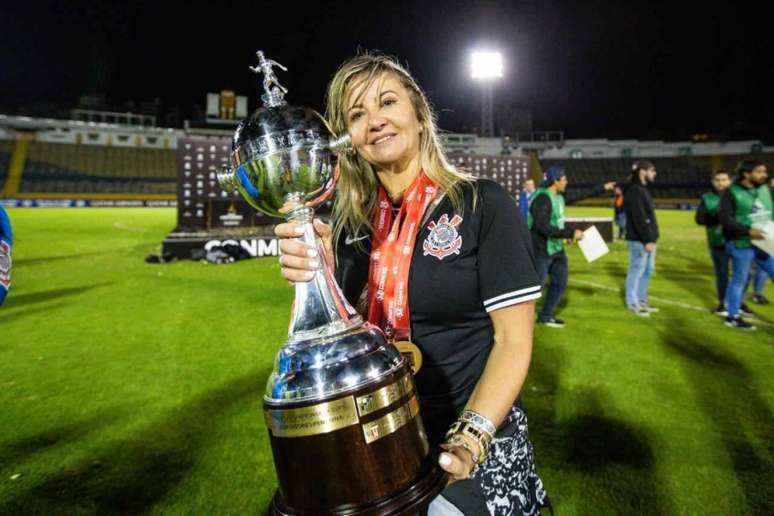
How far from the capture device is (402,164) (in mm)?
1503

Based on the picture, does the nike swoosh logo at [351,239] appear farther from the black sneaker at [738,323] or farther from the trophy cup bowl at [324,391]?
the black sneaker at [738,323]

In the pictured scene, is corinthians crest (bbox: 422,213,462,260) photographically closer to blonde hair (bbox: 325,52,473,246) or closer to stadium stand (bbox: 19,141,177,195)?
blonde hair (bbox: 325,52,473,246)

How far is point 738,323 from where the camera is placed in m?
5.87

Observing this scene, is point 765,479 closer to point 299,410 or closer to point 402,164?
point 402,164

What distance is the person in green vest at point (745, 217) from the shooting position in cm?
539

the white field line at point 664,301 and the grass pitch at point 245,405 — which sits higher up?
the white field line at point 664,301

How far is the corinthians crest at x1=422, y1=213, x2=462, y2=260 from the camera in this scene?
130 cm

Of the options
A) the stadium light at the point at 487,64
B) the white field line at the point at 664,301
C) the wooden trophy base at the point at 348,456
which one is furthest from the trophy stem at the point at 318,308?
the stadium light at the point at 487,64

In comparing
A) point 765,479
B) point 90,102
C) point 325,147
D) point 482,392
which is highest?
point 90,102

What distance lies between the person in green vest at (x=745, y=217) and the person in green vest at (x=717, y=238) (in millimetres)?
732

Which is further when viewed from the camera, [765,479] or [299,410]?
[765,479]

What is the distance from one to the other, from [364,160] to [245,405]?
2762 mm

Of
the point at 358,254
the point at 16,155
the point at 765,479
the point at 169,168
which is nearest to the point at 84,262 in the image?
the point at 358,254

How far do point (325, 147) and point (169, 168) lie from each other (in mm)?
47148
